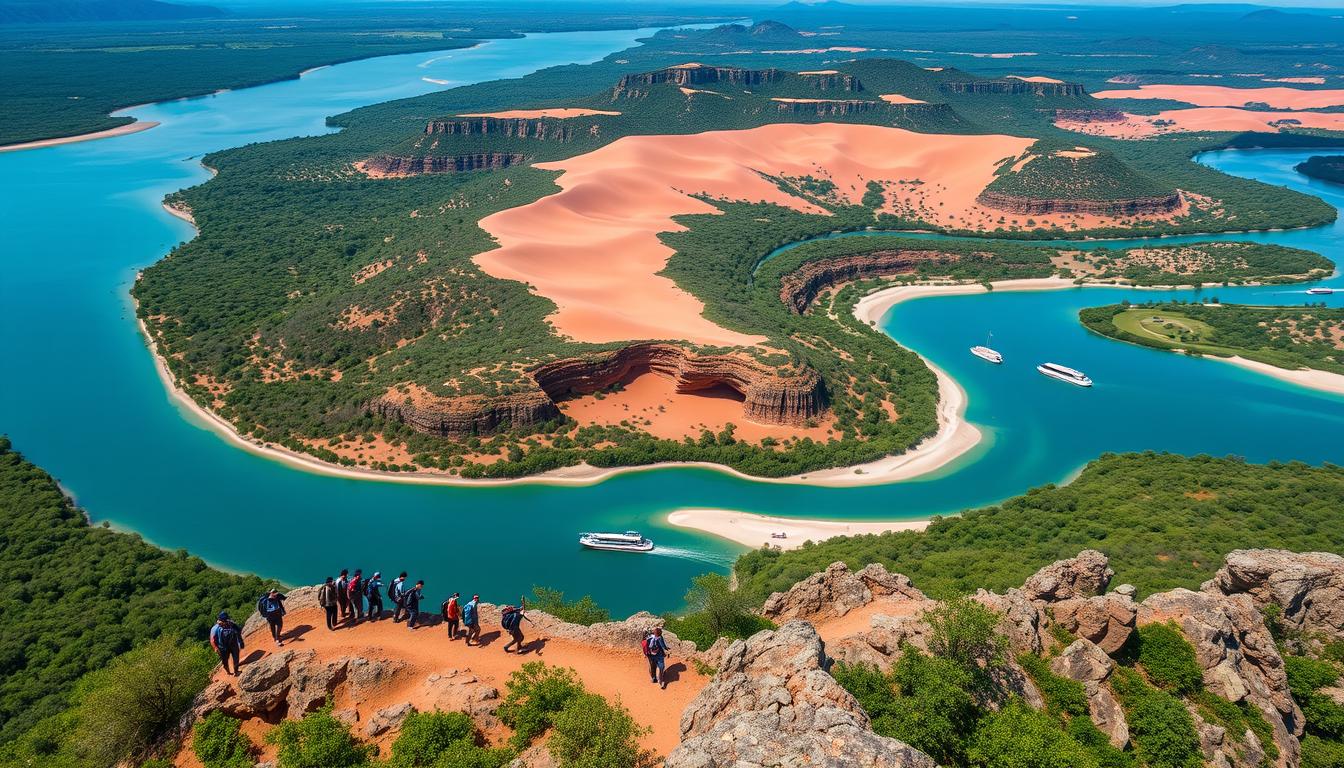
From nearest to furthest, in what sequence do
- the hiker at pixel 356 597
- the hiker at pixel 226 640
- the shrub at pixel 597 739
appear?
the shrub at pixel 597 739 < the hiker at pixel 226 640 < the hiker at pixel 356 597

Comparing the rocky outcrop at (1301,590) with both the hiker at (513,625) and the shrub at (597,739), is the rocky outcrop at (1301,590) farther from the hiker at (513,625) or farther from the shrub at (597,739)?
the hiker at (513,625)

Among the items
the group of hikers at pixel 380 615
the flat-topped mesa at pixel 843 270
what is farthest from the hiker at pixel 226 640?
the flat-topped mesa at pixel 843 270

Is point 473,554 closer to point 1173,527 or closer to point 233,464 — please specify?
point 233,464

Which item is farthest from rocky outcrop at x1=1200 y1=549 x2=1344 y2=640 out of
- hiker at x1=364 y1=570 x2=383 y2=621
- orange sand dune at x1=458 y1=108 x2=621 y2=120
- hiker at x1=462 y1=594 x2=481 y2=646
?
orange sand dune at x1=458 y1=108 x2=621 y2=120

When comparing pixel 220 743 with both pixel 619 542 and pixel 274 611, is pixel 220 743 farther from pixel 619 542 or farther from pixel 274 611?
pixel 619 542

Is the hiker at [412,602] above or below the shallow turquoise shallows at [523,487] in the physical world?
above

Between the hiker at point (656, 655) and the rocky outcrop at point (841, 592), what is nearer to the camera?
the hiker at point (656, 655)
